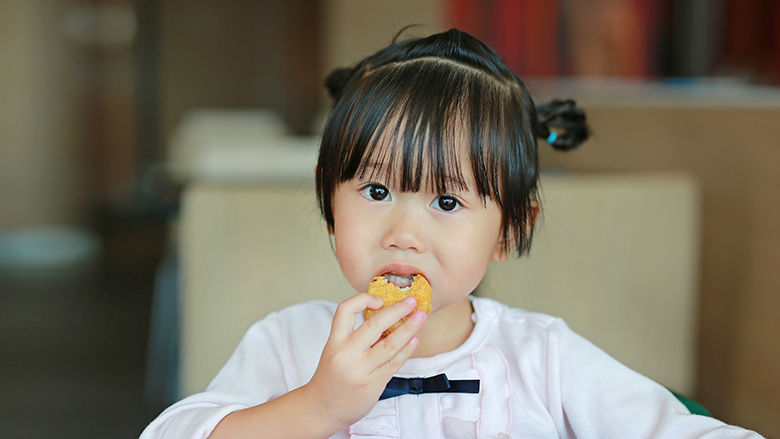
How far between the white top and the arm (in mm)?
110

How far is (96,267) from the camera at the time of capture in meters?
4.93

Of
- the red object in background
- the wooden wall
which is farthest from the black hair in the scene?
the red object in background

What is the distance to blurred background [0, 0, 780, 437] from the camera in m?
1.78

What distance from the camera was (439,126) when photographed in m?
0.97

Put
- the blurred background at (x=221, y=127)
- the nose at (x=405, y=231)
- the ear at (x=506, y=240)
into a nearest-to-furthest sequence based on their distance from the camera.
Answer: the nose at (x=405, y=231)
the ear at (x=506, y=240)
the blurred background at (x=221, y=127)

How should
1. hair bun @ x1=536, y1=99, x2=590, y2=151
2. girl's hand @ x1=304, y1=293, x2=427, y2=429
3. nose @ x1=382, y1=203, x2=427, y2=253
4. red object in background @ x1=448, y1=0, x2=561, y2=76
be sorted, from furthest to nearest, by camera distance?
red object in background @ x1=448, y1=0, x2=561, y2=76 < hair bun @ x1=536, y1=99, x2=590, y2=151 < nose @ x1=382, y1=203, x2=427, y2=253 < girl's hand @ x1=304, y1=293, x2=427, y2=429

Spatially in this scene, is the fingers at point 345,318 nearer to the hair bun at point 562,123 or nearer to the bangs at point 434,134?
the bangs at point 434,134

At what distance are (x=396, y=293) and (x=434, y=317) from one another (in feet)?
0.64

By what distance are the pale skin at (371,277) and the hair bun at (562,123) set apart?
228mm

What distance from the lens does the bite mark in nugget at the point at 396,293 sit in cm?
90

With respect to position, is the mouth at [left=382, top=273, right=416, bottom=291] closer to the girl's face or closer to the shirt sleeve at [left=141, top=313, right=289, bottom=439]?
the girl's face

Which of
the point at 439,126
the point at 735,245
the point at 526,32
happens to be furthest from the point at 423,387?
the point at 526,32

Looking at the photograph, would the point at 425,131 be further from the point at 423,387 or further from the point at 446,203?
the point at 423,387

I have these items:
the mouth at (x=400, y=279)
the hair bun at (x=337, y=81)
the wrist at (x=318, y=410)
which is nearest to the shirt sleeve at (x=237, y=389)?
the wrist at (x=318, y=410)
